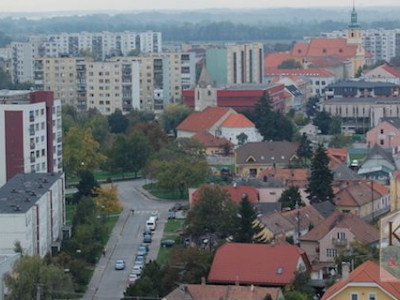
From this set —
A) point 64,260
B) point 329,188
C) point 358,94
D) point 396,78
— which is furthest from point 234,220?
point 396,78

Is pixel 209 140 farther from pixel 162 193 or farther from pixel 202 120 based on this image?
pixel 162 193

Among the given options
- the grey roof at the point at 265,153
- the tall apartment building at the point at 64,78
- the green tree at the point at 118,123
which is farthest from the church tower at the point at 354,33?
the grey roof at the point at 265,153

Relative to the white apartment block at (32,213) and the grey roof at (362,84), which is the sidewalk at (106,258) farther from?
the grey roof at (362,84)

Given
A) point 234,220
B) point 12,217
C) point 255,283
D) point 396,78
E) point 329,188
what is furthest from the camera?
point 396,78

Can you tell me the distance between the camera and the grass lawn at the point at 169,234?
1348 centimetres

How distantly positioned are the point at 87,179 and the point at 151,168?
212 centimetres

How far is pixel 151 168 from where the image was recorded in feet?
63.7

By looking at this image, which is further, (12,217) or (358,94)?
(358,94)

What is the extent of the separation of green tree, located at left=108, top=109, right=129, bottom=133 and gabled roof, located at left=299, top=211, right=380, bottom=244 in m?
14.2

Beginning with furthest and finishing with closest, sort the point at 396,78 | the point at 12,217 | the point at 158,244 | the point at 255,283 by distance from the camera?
the point at 396,78
the point at 158,244
the point at 12,217
the point at 255,283

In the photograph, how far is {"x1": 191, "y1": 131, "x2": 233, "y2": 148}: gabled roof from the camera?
78.9 feet

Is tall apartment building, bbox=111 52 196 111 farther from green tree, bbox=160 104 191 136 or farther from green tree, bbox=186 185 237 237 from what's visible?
green tree, bbox=186 185 237 237

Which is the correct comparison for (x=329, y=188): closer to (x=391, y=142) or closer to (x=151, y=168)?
(x=151, y=168)

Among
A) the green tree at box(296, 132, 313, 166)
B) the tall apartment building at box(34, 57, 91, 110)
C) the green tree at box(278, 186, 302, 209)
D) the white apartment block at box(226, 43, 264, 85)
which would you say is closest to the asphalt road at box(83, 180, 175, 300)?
the green tree at box(278, 186, 302, 209)
